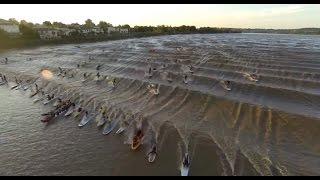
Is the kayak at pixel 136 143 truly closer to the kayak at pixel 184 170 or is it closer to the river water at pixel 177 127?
the river water at pixel 177 127

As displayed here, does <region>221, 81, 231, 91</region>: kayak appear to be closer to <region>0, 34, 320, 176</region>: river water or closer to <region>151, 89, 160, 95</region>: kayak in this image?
<region>0, 34, 320, 176</region>: river water

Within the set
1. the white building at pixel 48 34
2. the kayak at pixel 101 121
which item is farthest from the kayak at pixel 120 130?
the white building at pixel 48 34

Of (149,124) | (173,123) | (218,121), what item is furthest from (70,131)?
(218,121)

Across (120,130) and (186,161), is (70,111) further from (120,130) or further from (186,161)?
(186,161)

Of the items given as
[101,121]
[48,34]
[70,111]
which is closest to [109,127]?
[101,121]

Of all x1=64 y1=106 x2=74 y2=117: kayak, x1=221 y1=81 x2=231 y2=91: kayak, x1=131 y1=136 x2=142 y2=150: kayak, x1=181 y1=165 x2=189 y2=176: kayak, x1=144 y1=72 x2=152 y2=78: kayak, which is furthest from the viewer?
x1=144 y1=72 x2=152 y2=78: kayak

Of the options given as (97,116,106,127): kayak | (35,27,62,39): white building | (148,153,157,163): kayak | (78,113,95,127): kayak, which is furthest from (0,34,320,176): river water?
(35,27,62,39): white building

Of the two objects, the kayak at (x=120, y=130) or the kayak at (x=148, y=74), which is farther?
the kayak at (x=148, y=74)

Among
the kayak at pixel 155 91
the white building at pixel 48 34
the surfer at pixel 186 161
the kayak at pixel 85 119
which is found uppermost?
the white building at pixel 48 34

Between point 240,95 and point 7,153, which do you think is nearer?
point 7,153

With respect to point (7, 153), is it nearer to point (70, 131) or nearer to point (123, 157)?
point (70, 131)

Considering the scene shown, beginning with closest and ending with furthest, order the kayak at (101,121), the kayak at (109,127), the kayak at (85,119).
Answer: the kayak at (109,127) → the kayak at (101,121) → the kayak at (85,119)
